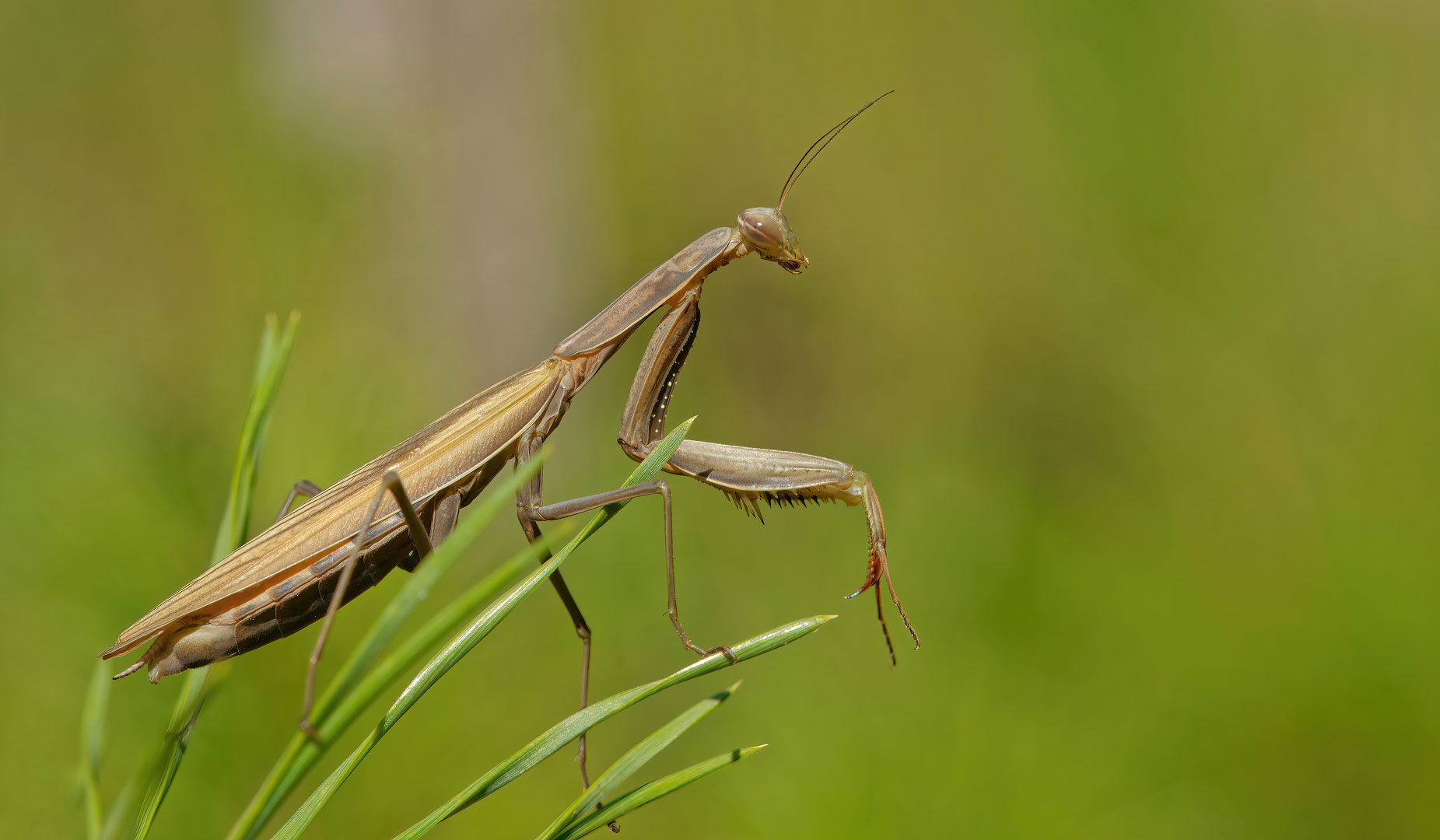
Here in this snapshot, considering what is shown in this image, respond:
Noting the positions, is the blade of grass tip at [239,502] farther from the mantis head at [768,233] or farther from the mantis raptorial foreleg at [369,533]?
Answer: the mantis head at [768,233]

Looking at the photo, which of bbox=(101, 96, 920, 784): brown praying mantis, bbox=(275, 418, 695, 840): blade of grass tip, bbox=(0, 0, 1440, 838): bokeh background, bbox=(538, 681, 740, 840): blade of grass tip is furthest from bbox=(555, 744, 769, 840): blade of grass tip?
bbox=(0, 0, 1440, 838): bokeh background

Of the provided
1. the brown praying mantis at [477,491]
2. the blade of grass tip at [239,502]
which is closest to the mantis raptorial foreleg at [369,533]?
the brown praying mantis at [477,491]

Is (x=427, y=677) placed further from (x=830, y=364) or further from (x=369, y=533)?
(x=830, y=364)

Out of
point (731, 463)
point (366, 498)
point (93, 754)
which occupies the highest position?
point (366, 498)

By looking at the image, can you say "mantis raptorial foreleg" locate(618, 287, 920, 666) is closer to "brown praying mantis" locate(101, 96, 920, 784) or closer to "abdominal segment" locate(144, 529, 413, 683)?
"brown praying mantis" locate(101, 96, 920, 784)

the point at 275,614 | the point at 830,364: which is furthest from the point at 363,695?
the point at 830,364

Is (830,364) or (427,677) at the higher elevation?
(427,677)
